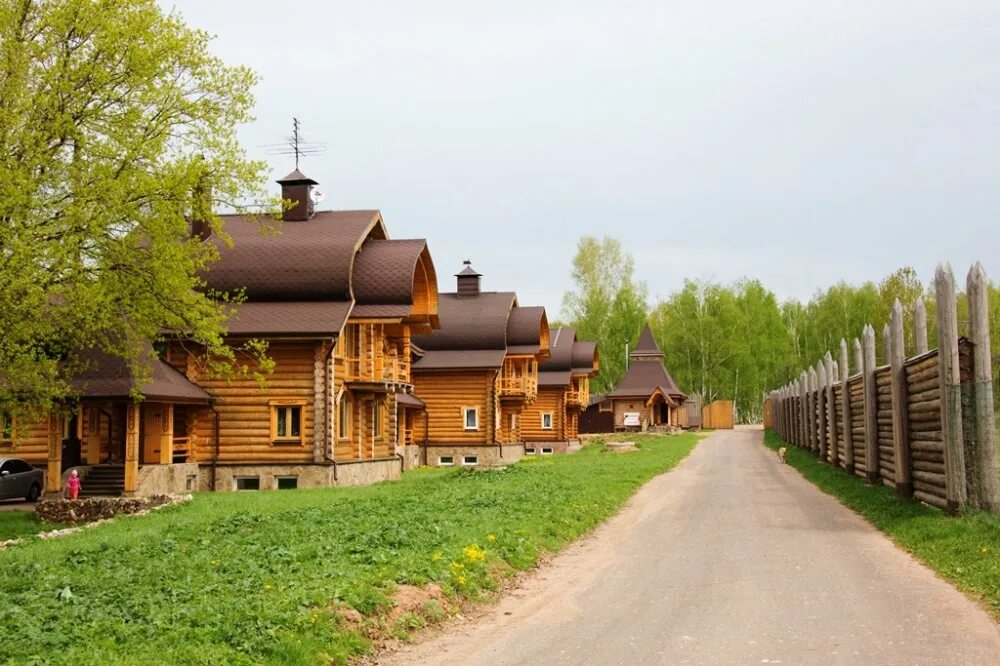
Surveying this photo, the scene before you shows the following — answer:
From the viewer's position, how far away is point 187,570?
1188 centimetres

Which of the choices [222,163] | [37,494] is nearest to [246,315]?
[37,494]

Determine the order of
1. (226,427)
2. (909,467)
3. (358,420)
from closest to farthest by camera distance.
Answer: (909,467), (226,427), (358,420)

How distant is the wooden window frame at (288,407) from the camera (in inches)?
1257

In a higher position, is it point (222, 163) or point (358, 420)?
point (222, 163)

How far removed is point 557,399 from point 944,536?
4904cm

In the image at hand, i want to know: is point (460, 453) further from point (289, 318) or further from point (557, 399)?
point (289, 318)

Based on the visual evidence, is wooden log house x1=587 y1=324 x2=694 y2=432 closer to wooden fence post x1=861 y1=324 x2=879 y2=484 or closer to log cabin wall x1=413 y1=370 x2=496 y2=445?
log cabin wall x1=413 y1=370 x2=496 y2=445

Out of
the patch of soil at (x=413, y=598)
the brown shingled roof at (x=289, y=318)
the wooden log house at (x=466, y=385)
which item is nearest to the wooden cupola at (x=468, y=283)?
the wooden log house at (x=466, y=385)

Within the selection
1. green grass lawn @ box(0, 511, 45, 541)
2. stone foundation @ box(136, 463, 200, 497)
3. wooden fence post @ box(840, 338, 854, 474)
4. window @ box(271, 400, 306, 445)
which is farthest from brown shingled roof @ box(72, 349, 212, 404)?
wooden fence post @ box(840, 338, 854, 474)

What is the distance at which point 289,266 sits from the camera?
32.3 m

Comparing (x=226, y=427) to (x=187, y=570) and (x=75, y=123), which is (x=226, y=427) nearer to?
(x=75, y=123)

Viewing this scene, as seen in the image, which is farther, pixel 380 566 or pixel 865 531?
pixel 865 531

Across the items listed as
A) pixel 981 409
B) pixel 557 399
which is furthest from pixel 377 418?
pixel 557 399

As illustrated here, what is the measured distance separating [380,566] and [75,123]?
12.1 m
